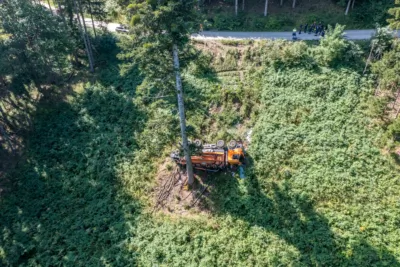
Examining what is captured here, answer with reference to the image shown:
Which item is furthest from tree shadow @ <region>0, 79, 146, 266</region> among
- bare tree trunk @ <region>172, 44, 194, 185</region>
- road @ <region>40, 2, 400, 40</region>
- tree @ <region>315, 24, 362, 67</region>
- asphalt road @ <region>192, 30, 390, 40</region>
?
tree @ <region>315, 24, 362, 67</region>

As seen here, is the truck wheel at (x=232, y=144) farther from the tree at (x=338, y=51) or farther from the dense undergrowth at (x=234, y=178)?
the tree at (x=338, y=51)

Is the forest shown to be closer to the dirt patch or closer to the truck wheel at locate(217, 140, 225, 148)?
the dirt patch

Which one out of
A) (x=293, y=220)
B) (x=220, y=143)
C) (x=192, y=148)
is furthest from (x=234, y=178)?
(x=293, y=220)

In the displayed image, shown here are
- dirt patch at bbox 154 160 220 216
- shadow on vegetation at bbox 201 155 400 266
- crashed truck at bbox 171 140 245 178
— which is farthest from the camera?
crashed truck at bbox 171 140 245 178

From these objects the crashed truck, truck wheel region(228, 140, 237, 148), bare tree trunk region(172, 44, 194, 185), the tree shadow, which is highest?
bare tree trunk region(172, 44, 194, 185)

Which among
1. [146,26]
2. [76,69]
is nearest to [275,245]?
[146,26]

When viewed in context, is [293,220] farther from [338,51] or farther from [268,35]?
[268,35]

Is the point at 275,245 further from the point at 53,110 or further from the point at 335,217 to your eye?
the point at 53,110

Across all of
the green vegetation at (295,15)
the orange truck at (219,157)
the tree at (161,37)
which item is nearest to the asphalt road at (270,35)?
the green vegetation at (295,15)
